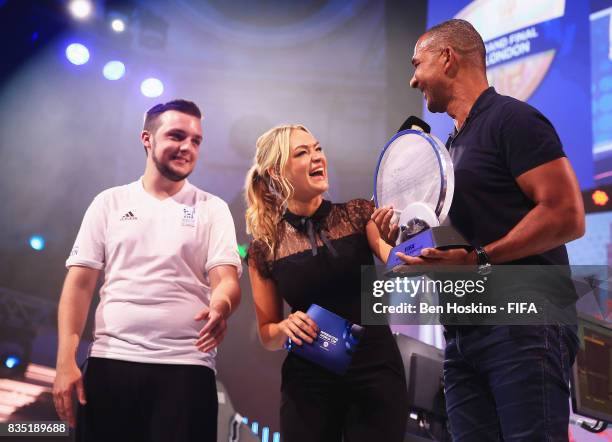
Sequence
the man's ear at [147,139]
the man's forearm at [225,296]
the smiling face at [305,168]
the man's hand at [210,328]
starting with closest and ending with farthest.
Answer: the man's hand at [210,328] → the man's forearm at [225,296] → the smiling face at [305,168] → the man's ear at [147,139]

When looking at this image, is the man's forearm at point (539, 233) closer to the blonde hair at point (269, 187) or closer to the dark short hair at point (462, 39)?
the dark short hair at point (462, 39)

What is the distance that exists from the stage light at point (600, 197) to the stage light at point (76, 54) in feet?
10.8

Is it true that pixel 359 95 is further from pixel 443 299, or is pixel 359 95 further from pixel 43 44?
pixel 443 299

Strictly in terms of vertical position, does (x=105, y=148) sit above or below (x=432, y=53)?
above

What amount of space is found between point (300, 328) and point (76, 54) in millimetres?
3071

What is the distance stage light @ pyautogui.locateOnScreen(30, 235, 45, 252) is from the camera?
4.03 metres

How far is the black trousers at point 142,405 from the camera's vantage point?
85.0 inches

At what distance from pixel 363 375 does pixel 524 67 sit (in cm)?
256

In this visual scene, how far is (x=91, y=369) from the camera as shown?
7.30 ft

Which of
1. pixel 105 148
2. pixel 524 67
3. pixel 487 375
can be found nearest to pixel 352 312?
pixel 487 375

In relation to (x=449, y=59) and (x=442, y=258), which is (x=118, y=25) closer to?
(x=449, y=59)

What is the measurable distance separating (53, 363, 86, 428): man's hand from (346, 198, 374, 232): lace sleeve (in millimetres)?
1104

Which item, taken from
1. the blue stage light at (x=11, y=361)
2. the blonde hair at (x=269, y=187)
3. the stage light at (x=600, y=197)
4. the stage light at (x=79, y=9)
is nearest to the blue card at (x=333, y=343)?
the blonde hair at (x=269, y=187)

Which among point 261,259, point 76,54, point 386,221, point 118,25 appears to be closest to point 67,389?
point 261,259
